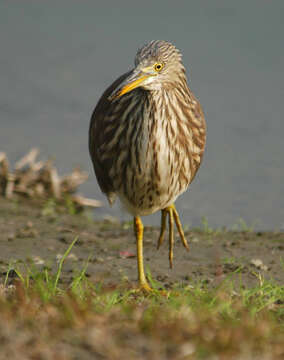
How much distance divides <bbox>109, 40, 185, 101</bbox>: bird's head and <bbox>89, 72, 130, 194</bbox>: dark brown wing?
0.41 metres

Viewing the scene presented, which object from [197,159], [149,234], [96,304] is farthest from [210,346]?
[149,234]

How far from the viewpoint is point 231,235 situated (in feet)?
21.3

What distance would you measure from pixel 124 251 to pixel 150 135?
148 centimetres

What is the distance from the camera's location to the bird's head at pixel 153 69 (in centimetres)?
430

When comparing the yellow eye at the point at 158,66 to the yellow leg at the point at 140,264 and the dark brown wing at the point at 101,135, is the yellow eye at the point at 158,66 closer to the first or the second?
the dark brown wing at the point at 101,135

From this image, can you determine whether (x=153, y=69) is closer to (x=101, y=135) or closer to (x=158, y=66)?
(x=158, y=66)

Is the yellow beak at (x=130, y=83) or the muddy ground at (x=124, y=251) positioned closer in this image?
the yellow beak at (x=130, y=83)

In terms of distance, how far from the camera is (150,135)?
183 inches

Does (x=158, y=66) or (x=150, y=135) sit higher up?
(x=158, y=66)

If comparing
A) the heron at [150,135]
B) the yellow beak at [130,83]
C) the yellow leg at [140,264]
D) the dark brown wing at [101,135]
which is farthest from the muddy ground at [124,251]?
the yellow beak at [130,83]

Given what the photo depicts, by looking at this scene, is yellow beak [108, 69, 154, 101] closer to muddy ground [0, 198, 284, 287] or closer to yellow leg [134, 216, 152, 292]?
muddy ground [0, 198, 284, 287]

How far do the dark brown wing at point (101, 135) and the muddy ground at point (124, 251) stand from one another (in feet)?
1.84

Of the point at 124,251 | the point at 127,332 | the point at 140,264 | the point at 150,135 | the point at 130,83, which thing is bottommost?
the point at 127,332

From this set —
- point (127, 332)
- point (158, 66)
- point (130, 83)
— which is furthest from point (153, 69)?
point (127, 332)
